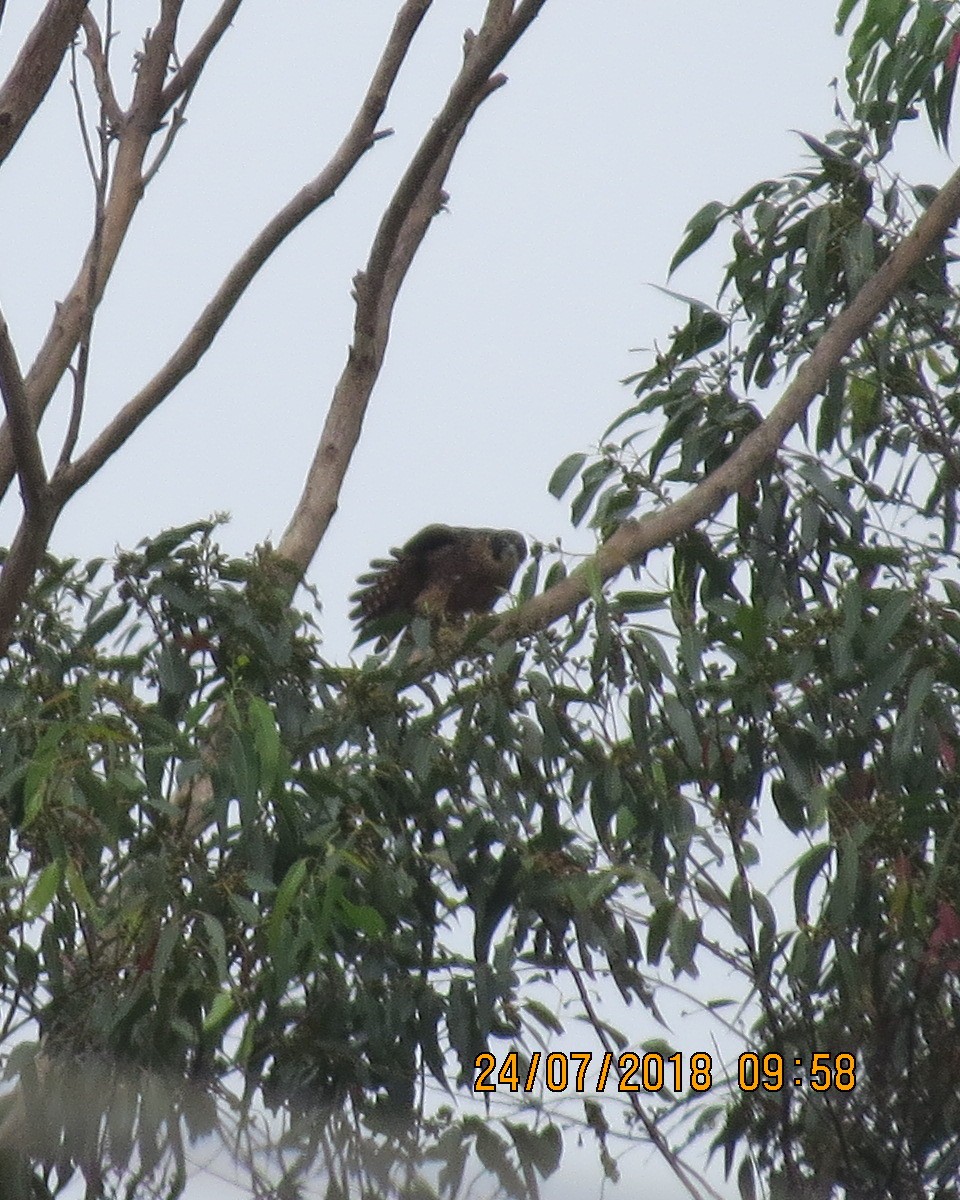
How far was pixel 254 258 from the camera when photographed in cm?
313

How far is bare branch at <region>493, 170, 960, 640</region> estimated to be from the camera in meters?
3.14

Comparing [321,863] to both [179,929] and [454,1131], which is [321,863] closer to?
[179,929]

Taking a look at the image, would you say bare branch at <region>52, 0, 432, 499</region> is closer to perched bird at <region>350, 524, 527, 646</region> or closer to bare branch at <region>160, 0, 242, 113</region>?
bare branch at <region>160, 0, 242, 113</region>

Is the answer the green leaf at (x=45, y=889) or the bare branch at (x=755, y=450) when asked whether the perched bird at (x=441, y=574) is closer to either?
the bare branch at (x=755, y=450)

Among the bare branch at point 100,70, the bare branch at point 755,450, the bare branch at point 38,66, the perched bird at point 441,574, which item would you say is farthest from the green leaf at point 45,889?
the perched bird at point 441,574

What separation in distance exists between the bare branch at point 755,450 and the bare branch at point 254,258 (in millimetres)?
710

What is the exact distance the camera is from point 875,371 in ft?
12.5

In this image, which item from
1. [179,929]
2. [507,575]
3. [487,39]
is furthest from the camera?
[507,575]

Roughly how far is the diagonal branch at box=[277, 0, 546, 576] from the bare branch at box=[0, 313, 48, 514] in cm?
109

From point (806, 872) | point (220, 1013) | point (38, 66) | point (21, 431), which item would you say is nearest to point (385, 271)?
point (38, 66)

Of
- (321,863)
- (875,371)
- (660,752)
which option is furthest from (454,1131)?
(875,371)

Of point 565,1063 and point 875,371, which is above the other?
point 875,371

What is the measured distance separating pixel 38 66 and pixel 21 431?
60cm

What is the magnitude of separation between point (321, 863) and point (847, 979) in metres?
0.91
